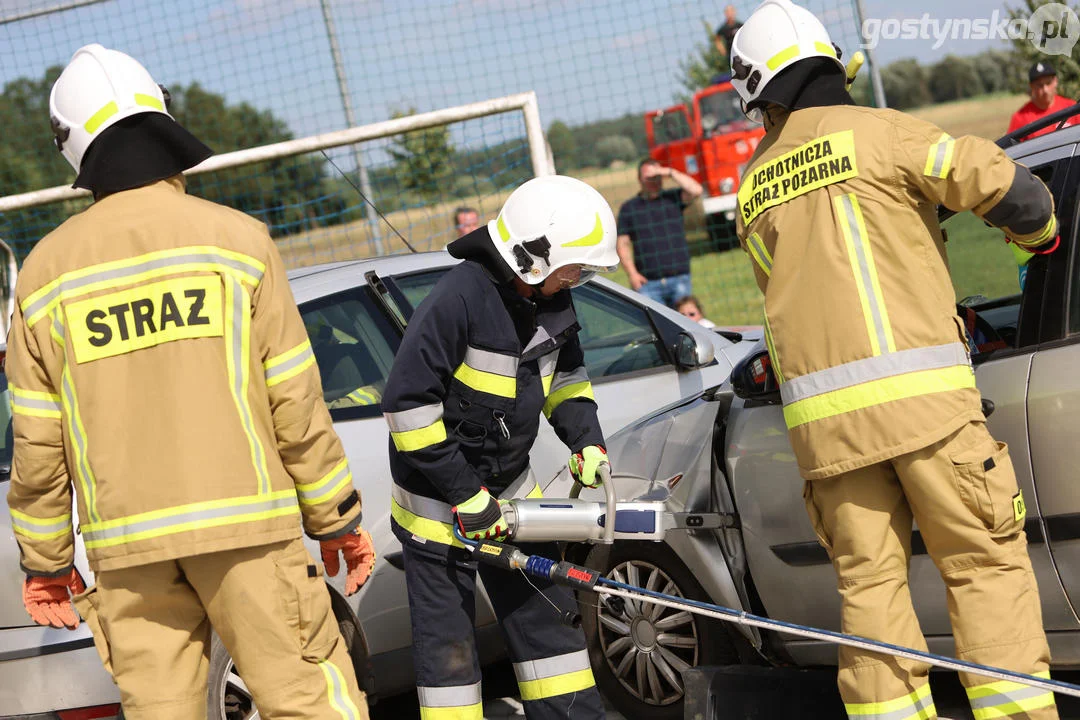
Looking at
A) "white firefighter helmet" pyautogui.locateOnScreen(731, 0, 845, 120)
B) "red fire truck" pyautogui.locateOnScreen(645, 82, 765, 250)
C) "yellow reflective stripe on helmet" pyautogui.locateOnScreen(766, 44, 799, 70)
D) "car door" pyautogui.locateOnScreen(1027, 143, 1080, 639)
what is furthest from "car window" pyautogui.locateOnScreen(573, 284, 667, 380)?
"red fire truck" pyautogui.locateOnScreen(645, 82, 765, 250)

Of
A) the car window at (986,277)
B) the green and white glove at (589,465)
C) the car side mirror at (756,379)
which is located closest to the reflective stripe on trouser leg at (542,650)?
the green and white glove at (589,465)

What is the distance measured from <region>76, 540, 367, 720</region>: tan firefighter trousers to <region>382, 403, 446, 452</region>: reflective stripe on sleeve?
23.0 inches

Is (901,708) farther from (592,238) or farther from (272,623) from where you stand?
(272,623)

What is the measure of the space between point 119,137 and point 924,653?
7.87ft

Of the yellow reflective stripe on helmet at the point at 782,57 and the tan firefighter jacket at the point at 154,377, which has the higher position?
the yellow reflective stripe on helmet at the point at 782,57

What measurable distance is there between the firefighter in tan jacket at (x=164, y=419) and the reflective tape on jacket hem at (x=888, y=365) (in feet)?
4.42

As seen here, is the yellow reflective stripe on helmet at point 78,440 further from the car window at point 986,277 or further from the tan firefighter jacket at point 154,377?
the car window at point 986,277

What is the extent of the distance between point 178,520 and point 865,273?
183 centimetres

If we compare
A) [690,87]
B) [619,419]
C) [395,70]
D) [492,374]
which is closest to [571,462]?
[492,374]

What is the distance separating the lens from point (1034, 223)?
3.10 meters

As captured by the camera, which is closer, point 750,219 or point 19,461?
point 19,461

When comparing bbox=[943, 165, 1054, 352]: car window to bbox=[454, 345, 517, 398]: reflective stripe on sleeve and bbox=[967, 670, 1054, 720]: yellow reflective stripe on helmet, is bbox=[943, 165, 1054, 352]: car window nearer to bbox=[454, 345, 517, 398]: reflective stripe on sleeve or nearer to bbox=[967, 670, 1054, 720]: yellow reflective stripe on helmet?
bbox=[967, 670, 1054, 720]: yellow reflective stripe on helmet

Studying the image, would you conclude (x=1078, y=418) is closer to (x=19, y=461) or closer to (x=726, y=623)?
(x=726, y=623)

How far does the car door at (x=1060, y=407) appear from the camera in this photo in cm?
315
